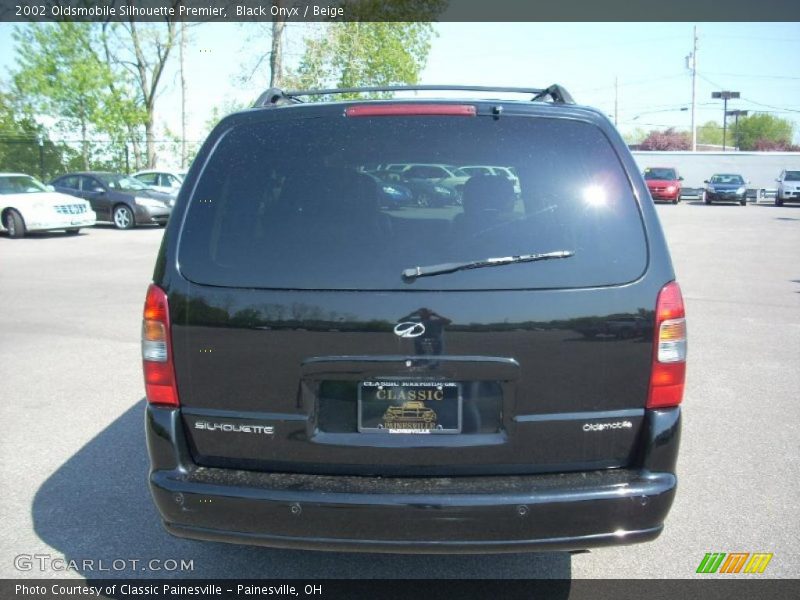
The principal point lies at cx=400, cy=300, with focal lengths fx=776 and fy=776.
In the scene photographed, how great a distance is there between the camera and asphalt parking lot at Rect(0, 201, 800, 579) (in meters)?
3.62

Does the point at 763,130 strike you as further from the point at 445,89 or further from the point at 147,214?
the point at 445,89

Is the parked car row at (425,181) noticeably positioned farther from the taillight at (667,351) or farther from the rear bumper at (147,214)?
the rear bumper at (147,214)

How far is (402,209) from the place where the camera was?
308cm

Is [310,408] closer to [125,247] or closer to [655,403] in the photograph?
[655,403]

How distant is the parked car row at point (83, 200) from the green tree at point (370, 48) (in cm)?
652

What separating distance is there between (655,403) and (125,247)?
16.7m

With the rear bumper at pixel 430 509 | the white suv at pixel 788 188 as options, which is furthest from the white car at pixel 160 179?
the white suv at pixel 788 188

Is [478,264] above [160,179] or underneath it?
underneath

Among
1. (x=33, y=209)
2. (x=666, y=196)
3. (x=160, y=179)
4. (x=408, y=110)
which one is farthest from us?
(x=666, y=196)

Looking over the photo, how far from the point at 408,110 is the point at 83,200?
20.3 meters

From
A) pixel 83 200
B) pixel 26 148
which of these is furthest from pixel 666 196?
pixel 26 148

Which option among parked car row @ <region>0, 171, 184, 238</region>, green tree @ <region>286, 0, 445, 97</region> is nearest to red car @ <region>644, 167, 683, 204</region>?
green tree @ <region>286, 0, 445, 97</region>

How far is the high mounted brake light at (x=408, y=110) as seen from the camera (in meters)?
3.04

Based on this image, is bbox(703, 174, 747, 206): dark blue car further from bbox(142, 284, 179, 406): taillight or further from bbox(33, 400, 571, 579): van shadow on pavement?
bbox(142, 284, 179, 406): taillight
